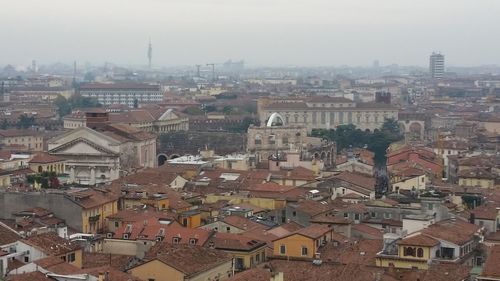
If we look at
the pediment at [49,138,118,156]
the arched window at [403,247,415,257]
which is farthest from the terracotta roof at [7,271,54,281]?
the pediment at [49,138,118,156]

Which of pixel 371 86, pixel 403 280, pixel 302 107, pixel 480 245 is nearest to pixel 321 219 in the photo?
pixel 480 245

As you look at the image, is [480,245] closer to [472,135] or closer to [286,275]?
[286,275]

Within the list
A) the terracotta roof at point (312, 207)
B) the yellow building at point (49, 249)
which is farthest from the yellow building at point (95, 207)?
the yellow building at point (49, 249)

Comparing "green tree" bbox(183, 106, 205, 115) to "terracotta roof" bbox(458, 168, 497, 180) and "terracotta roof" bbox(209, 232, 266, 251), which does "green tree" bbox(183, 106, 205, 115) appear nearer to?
"terracotta roof" bbox(458, 168, 497, 180)

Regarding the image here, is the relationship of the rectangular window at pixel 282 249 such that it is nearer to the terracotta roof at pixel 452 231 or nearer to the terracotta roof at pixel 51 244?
the terracotta roof at pixel 452 231

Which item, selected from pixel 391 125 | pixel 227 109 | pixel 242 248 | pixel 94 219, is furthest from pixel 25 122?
pixel 242 248

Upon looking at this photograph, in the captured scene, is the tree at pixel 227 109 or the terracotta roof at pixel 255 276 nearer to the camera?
the terracotta roof at pixel 255 276

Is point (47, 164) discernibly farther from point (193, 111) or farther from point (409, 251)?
point (193, 111)
